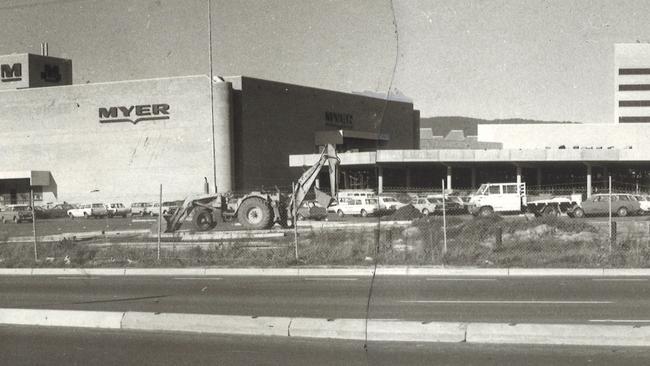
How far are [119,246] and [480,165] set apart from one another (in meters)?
47.9

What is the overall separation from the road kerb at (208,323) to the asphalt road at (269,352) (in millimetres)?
167

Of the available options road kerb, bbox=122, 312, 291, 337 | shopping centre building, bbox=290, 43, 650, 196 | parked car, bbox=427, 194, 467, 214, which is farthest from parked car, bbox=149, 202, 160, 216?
road kerb, bbox=122, 312, 291, 337

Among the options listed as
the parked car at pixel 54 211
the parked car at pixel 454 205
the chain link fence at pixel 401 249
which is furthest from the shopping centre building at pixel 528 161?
the chain link fence at pixel 401 249

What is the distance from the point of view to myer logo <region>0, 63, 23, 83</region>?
251ft

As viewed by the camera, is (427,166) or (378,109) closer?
(427,166)

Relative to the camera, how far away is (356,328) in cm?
954

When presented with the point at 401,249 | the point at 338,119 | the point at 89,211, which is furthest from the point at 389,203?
the point at 338,119

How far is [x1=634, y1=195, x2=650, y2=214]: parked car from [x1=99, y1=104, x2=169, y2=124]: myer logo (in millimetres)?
43454

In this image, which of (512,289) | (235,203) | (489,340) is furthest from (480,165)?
(489,340)

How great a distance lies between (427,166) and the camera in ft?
232

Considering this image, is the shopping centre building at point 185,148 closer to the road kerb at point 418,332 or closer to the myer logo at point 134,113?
the myer logo at point 134,113

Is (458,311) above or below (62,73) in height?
below

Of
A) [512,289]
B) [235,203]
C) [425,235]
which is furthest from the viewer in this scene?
[235,203]

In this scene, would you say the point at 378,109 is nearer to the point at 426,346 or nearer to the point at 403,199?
the point at 403,199
